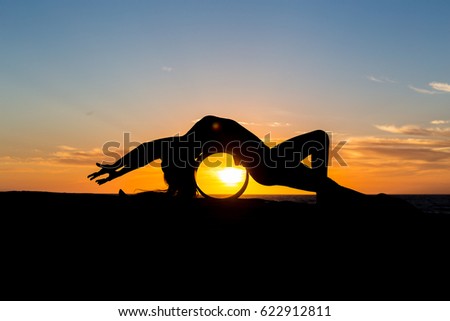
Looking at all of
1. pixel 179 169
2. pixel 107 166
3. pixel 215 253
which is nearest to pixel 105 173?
pixel 107 166

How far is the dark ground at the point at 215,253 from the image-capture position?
6.80 meters

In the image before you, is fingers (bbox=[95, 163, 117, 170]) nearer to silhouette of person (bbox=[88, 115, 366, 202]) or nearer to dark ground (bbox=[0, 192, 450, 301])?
silhouette of person (bbox=[88, 115, 366, 202])

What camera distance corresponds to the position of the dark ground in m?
6.80

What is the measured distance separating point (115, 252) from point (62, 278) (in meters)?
1.04

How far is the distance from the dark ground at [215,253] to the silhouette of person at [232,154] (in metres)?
1.80

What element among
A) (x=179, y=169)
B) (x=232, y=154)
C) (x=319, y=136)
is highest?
(x=319, y=136)

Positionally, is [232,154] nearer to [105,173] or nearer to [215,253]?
[105,173]

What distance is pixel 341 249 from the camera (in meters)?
8.41

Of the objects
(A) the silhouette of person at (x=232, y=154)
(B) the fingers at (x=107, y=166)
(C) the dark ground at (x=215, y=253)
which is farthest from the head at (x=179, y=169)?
(C) the dark ground at (x=215, y=253)

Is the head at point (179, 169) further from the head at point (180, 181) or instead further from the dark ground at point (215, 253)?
the dark ground at point (215, 253)

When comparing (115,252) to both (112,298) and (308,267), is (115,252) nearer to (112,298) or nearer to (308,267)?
(112,298)

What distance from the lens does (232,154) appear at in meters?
12.9

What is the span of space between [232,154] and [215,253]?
5.43 meters

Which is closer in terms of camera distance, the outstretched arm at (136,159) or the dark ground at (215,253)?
the dark ground at (215,253)
